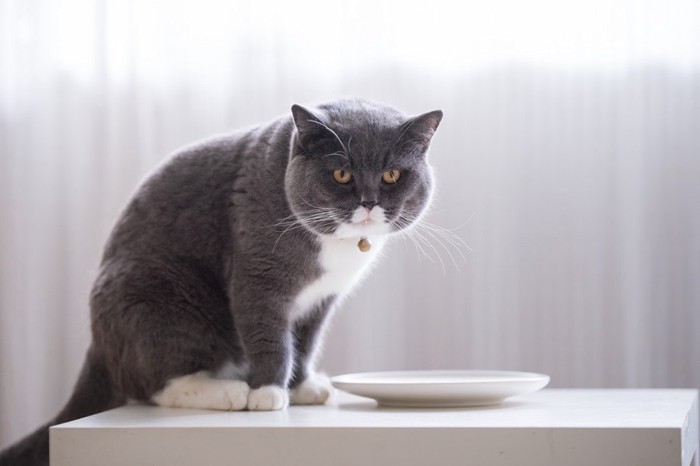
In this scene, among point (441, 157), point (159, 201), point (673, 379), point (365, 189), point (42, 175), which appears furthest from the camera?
point (42, 175)

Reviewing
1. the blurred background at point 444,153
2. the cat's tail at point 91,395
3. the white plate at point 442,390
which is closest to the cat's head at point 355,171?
the white plate at point 442,390

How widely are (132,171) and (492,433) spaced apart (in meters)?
1.55

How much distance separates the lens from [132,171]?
241 cm

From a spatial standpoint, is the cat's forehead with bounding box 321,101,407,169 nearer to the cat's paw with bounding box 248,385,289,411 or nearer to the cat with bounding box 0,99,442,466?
the cat with bounding box 0,99,442,466

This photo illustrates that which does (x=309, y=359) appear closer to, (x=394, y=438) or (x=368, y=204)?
(x=368, y=204)

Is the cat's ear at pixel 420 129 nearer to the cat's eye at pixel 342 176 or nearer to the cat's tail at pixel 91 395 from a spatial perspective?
the cat's eye at pixel 342 176

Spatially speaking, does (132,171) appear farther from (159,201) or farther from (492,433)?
(492,433)

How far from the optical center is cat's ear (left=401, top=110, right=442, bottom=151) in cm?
147

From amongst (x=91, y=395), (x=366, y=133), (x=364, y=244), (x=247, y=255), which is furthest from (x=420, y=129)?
(x=91, y=395)

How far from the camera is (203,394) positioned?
1480 millimetres

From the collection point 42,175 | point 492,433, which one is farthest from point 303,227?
point 42,175

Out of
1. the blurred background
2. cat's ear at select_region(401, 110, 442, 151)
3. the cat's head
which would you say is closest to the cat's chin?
→ the cat's head

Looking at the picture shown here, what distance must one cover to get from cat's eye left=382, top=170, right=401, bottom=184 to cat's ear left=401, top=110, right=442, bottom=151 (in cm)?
6

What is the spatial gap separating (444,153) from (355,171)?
90 centimetres
